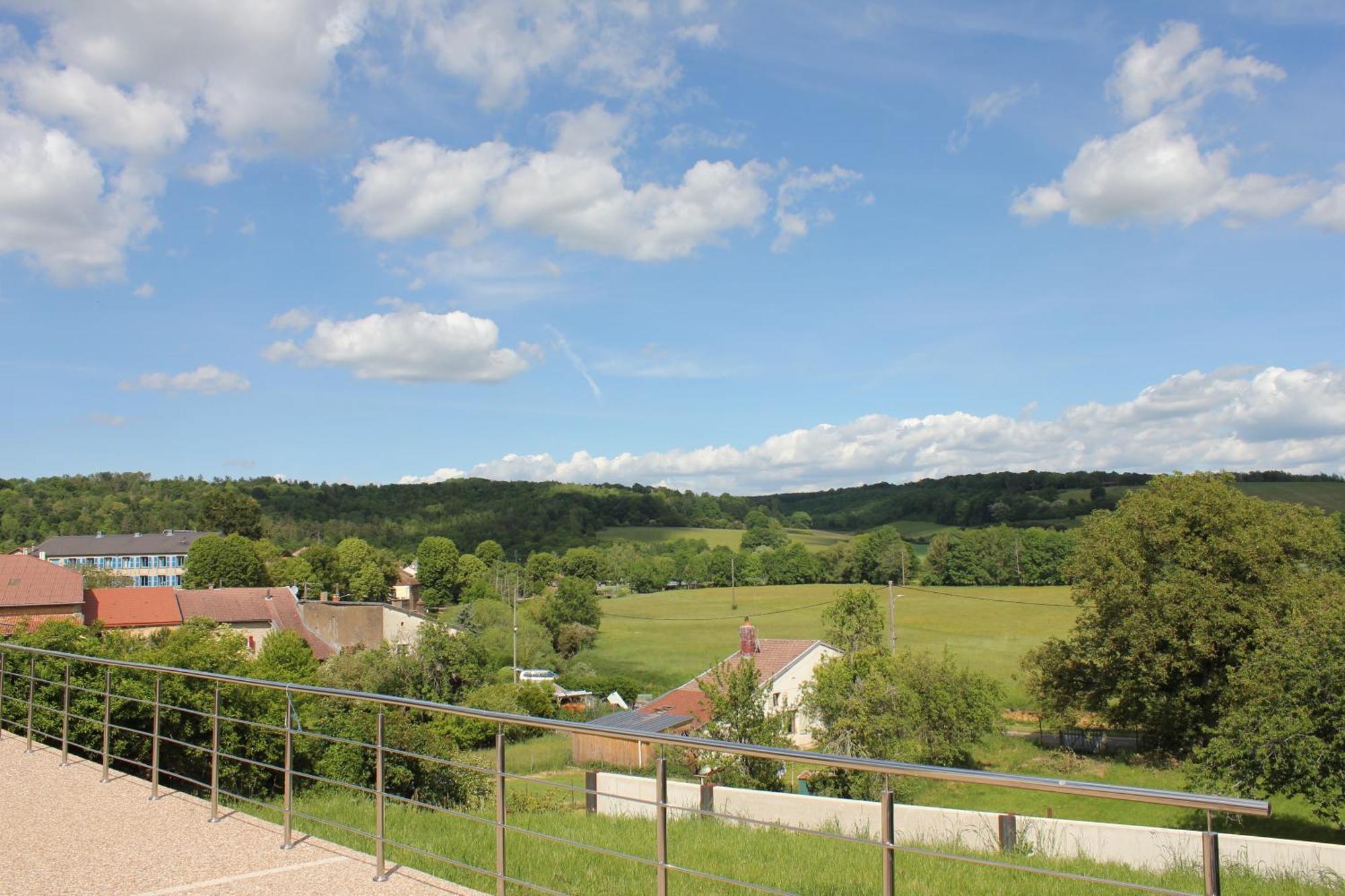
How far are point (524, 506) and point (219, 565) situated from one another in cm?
6190

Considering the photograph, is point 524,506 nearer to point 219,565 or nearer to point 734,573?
point 734,573

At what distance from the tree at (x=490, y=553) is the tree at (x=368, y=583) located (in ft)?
53.0

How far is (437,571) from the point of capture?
112m

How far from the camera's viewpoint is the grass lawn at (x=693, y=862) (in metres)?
5.55

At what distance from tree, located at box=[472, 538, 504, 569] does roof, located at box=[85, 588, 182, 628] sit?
5706 centimetres

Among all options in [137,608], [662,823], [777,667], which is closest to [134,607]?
[137,608]

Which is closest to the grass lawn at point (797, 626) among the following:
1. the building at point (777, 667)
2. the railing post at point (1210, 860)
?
the building at point (777, 667)

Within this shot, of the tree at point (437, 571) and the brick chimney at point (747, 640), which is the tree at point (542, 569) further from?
the brick chimney at point (747, 640)

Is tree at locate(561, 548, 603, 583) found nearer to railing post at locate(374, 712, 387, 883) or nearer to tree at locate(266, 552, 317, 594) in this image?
A: tree at locate(266, 552, 317, 594)

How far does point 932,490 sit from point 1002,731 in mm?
87299

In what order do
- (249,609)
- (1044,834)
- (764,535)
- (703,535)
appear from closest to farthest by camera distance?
(1044,834) → (249,609) → (764,535) → (703,535)

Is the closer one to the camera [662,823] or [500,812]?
[662,823]

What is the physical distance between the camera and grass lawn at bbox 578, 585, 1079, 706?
6262 cm

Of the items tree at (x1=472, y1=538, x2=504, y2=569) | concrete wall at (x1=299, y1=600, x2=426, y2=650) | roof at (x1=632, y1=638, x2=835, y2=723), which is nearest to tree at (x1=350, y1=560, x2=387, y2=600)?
tree at (x1=472, y1=538, x2=504, y2=569)
